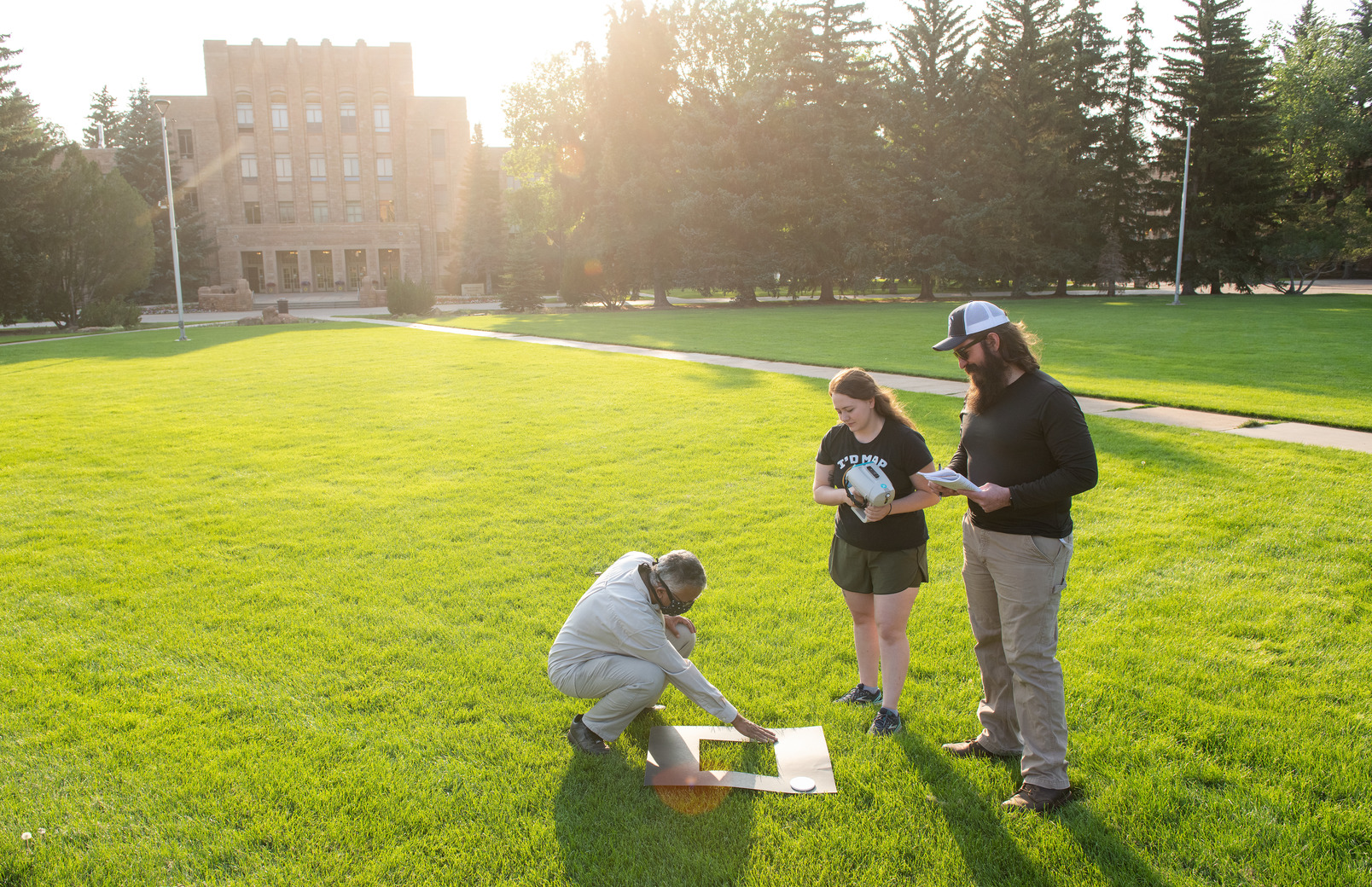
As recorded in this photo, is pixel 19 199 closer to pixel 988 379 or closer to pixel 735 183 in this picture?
pixel 735 183

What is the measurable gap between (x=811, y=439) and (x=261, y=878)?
794 cm

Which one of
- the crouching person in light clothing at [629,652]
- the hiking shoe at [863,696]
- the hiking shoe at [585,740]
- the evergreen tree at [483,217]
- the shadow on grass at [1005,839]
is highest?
the evergreen tree at [483,217]

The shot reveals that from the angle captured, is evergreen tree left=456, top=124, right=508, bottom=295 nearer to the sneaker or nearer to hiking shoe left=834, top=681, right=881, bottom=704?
hiking shoe left=834, top=681, right=881, bottom=704

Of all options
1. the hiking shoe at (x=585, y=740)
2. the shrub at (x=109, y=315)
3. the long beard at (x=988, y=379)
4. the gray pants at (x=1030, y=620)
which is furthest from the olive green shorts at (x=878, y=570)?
the shrub at (x=109, y=315)

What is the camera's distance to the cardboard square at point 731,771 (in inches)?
144

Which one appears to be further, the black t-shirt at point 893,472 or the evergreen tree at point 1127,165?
the evergreen tree at point 1127,165

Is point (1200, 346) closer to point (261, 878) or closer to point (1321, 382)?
point (1321, 382)

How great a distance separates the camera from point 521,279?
41188mm

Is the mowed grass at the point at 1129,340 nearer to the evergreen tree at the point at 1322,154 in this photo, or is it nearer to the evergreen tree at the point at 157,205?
the evergreen tree at the point at 1322,154

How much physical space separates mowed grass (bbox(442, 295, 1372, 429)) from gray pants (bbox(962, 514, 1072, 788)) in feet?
30.7

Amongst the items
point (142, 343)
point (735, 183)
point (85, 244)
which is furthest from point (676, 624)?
point (85, 244)

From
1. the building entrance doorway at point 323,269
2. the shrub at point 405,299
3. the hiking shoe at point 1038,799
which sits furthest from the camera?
the building entrance doorway at point 323,269

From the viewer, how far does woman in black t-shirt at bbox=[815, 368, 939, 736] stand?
376 cm

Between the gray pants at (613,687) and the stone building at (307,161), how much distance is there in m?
66.1
